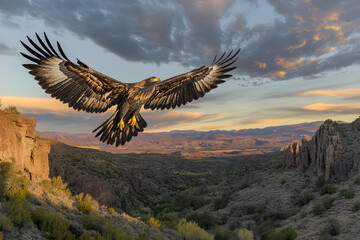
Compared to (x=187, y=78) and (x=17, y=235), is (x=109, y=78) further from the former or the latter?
(x=17, y=235)

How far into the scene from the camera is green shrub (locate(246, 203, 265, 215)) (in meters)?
33.0

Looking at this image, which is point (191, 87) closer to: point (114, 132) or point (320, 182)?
point (114, 132)

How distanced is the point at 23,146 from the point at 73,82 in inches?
754

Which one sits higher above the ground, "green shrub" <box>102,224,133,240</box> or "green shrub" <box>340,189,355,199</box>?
"green shrub" <box>102,224,133,240</box>

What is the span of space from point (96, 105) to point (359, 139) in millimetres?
43384

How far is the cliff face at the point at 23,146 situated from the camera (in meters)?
19.7

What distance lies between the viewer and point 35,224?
1061 cm

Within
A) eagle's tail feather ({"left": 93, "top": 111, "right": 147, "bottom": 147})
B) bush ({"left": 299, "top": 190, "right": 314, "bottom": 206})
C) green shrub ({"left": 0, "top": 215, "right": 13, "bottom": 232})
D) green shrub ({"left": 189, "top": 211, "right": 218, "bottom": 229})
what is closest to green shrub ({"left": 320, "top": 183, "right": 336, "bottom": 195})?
bush ({"left": 299, "top": 190, "right": 314, "bottom": 206})

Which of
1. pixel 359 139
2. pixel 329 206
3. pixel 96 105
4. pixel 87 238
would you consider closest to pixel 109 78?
pixel 96 105

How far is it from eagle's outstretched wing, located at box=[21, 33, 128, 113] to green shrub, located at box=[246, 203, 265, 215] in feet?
103

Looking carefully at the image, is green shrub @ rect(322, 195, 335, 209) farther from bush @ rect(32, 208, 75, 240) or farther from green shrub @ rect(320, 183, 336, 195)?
bush @ rect(32, 208, 75, 240)

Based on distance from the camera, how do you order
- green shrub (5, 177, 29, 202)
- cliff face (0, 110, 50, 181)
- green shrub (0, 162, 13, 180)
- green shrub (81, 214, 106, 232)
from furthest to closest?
cliff face (0, 110, 50, 181) → green shrub (0, 162, 13, 180) → green shrub (81, 214, 106, 232) → green shrub (5, 177, 29, 202)

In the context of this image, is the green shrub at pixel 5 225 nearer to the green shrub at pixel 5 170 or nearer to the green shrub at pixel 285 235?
the green shrub at pixel 5 170

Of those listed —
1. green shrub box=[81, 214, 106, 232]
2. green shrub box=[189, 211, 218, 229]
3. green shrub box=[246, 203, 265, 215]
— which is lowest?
green shrub box=[189, 211, 218, 229]
